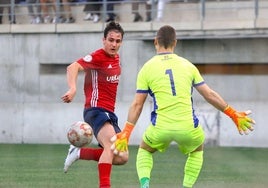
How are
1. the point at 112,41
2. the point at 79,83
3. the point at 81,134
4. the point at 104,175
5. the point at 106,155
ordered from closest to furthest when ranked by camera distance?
the point at 104,175
the point at 106,155
the point at 81,134
the point at 112,41
the point at 79,83

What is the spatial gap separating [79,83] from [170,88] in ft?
52.6

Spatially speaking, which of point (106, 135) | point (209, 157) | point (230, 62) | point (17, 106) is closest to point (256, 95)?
point (230, 62)

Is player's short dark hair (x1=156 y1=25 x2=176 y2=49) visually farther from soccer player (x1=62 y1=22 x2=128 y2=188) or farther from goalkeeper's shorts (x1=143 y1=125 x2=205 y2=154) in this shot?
soccer player (x1=62 y1=22 x2=128 y2=188)

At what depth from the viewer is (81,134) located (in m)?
12.5

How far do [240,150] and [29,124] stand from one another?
260 inches

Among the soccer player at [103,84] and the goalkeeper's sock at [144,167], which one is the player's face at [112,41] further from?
the goalkeeper's sock at [144,167]

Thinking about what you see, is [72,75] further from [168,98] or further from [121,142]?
[168,98]

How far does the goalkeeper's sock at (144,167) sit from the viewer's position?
37.6 ft

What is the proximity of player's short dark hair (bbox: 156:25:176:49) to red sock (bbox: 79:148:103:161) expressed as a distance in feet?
7.68

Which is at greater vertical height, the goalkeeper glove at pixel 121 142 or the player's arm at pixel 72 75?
the player's arm at pixel 72 75

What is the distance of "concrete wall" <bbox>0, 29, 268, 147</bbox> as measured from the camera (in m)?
24.3

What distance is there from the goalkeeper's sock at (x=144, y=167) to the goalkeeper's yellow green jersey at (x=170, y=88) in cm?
53

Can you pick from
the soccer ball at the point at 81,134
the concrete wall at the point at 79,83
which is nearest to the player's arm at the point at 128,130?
the soccer ball at the point at 81,134

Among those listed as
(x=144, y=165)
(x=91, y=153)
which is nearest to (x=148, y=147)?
(x=144, y=165)
